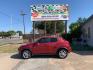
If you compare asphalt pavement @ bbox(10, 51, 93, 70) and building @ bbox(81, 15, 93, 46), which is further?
building @ bbox(81, 15, 93, 46)

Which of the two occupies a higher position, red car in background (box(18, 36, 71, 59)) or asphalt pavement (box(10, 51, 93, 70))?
red car in background (box(18, 36, 71, 59))

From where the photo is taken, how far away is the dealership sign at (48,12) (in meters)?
33.7

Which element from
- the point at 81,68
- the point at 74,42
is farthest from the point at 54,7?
the point at 81,68

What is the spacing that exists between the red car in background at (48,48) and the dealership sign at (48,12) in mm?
18144

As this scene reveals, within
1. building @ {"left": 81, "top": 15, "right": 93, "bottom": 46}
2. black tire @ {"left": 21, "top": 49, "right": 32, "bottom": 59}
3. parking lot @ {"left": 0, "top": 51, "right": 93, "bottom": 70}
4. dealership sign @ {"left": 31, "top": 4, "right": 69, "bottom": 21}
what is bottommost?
parking lot @ {"left": 0, "top": 51, "right": 93, "bottom": 70}

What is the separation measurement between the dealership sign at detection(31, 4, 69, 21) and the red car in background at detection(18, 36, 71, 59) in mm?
18144

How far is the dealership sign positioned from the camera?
33.7 m

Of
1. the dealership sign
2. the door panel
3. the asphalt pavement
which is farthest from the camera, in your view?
the dealership sign

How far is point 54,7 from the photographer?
34.0 m

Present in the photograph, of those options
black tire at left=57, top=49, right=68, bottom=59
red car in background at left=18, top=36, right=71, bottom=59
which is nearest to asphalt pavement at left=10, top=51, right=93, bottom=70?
black tire at left=57, top=49, right=68, bottom=59

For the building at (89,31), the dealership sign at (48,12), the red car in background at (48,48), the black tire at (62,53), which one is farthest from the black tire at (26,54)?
the dealership sign at (48,12)

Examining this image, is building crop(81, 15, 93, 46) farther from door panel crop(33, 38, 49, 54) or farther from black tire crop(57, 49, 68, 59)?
door panel crop(33, 38, 49, 54)

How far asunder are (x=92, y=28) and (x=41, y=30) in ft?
116

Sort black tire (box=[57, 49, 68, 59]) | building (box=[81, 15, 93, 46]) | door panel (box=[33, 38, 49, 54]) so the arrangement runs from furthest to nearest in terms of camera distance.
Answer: building (box=[81, 15, 93, 46]) → door panel (box=[33, 38, 49, 54]) → black tire (box=[57, 49, 68, 59])
